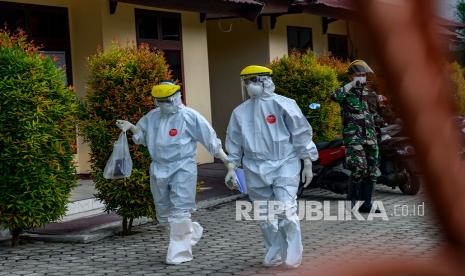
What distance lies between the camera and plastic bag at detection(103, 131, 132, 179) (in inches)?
270

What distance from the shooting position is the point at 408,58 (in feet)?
1.41

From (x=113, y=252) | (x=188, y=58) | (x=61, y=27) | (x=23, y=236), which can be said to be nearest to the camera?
(x=113, y=252)

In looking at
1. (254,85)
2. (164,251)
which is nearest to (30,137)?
(164,251)

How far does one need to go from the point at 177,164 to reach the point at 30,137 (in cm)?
141

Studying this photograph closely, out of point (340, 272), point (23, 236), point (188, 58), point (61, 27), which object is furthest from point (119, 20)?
point (340, 272)

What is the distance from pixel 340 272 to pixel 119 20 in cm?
→ 1124

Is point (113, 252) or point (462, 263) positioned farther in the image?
point (113, 252)

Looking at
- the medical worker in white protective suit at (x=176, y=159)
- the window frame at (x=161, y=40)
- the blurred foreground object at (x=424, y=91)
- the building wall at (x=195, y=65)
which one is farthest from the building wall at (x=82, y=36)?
the blurred foreground object at (x=424, y=91)

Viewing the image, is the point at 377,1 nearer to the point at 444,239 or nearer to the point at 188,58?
the point at 444,239

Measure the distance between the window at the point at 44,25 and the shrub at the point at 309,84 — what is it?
3.28 metres

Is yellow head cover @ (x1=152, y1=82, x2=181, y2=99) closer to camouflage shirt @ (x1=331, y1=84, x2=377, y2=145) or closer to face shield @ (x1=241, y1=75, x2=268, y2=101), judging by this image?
face shield @ (x1=241, y1=75, x2=268, y2=101)

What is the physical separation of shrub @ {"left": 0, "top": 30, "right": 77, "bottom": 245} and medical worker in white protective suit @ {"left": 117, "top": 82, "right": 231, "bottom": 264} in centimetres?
96

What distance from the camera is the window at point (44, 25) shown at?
33.1 feet

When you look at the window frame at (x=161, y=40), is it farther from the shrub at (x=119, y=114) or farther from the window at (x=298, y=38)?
the shrub at (x=119, y=114)
